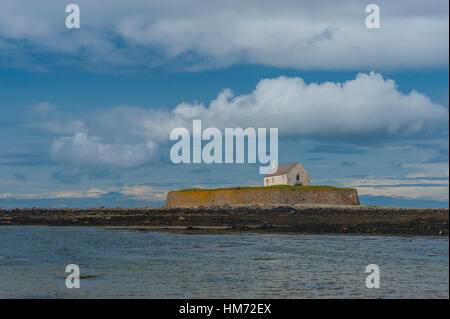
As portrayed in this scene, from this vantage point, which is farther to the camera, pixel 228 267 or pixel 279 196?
pixel 279 196

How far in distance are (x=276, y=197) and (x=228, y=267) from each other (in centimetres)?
5372

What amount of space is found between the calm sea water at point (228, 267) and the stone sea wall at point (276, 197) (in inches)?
1627

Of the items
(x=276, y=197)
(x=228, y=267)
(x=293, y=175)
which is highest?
(x=293, y=175)

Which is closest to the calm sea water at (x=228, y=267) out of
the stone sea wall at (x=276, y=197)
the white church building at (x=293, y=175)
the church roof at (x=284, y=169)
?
the stone sea wall at (x=276, y=197)

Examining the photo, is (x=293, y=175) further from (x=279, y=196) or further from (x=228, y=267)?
(x=228, y=267)

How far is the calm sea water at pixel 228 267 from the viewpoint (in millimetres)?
13969

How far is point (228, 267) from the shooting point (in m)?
18.6

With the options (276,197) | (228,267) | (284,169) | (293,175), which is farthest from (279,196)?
(228,267)

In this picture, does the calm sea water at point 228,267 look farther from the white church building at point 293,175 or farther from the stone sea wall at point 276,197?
the white church building at point 293,175

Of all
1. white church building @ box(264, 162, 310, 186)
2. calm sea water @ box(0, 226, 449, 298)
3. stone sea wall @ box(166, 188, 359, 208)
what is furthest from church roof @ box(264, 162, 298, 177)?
calm sea water @ box(0, 226, 449, 298)

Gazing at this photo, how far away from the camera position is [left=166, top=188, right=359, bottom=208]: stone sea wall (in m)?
71.2

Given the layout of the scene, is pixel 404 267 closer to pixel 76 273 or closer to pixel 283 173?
pixel 76 273

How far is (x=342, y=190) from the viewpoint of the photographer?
73.3 metres

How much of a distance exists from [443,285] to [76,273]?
1125 cm
